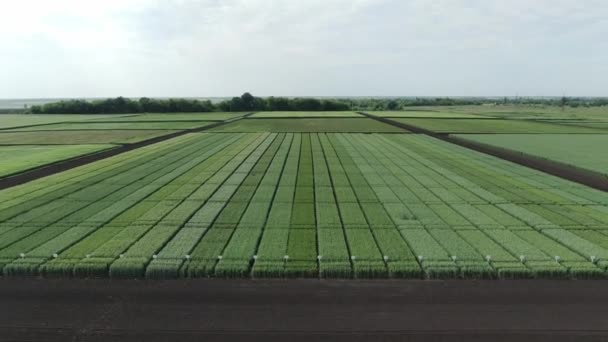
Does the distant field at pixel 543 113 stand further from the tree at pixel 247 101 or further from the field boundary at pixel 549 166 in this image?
the tree at pixel 247 101

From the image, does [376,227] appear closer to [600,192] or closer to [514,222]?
[514,222]

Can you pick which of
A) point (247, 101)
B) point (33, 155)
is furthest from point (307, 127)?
point (247, 101)

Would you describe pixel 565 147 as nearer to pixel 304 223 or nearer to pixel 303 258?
pixel 304 223

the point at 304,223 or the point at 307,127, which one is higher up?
the point at 307,127

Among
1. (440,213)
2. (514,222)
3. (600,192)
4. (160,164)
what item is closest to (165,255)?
(440,213)

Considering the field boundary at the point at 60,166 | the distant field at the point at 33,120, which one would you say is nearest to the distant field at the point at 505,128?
the field boundary at the point at 60,166

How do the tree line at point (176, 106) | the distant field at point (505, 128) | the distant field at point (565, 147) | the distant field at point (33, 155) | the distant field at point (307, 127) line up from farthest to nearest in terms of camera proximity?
the tree line at point (176, 106)
the distant field at point (307, 127)
the distant field at point (505, 128)
the distant field at point (565, 147)
the distant field at point (33, 155)
